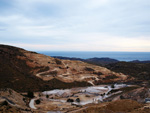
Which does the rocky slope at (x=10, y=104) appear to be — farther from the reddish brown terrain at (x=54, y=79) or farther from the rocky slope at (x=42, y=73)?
the rocky slope at (x=42, y=73)

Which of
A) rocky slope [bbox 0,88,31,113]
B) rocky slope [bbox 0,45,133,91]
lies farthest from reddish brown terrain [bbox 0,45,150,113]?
rocky slope [bbox 0,88,31,113]

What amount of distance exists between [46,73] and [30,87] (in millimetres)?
16478

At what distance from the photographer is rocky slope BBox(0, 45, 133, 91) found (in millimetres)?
62125

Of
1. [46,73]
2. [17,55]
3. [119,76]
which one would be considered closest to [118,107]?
A: [46,73]

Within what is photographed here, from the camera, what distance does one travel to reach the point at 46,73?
75750 mm

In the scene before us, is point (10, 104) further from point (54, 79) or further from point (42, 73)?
point (42, 73)

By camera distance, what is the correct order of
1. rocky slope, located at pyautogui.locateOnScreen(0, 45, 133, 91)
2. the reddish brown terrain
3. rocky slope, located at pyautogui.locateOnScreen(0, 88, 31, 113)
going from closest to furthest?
rocky slope, located at pyautogui.locateOnScreen(0, 88, 31, 113), the reddish brown terrain, rocky slope, located at pyautogui.locateOnScreen(0, 45, 133, 91)

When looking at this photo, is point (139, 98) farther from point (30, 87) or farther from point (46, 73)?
point (46, 73)

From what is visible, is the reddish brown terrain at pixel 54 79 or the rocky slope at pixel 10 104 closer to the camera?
the rocky slope at pixel 10 104

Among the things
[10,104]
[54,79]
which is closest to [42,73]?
[54,79]

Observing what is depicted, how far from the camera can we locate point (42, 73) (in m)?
75.1

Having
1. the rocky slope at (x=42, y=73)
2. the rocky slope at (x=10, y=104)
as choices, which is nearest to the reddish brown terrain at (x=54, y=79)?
the rocky slope at (x=42, y=73)

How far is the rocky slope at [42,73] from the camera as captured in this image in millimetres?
62125

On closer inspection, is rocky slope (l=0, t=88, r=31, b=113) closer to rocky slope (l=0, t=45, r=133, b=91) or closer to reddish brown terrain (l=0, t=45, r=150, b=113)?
reddish brown terrain (l=0, t=45, r=150, b=113)
